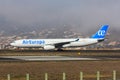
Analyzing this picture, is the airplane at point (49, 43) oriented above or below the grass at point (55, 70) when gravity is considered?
above

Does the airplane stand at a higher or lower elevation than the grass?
higher

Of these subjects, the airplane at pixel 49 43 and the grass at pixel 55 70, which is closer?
the grass at pixel 55 70

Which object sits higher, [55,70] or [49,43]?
[49,43]

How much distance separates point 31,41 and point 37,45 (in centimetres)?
260

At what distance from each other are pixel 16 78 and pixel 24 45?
101002mm

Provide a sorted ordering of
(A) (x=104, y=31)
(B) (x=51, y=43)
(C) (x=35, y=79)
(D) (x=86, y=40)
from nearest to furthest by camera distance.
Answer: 1. (C) (x=35, y=79)
2. (B) (x=51, y=43)
3. (D) (x=86, y=40)
4. (A) (x=104, y=31)

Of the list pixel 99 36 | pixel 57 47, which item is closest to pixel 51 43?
pixel 57 47

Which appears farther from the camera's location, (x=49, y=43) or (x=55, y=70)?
(x=49, y=43)

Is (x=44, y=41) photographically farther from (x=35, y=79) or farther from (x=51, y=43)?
(x=35, y=79)

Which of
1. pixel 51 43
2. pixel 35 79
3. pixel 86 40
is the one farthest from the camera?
pixel 86 40

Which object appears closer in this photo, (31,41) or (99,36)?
(31,41)

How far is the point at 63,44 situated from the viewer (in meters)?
138

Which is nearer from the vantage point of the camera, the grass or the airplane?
the grass

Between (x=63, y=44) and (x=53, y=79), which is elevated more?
(x=63, y=44)
